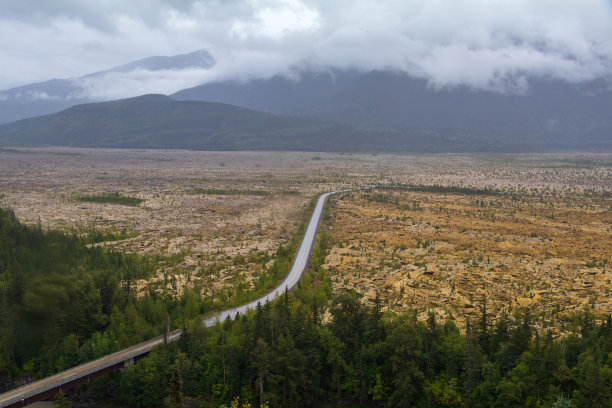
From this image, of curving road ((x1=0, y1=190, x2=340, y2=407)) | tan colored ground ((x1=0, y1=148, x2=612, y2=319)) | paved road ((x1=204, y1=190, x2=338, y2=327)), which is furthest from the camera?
tan colored ground ((x1=0, y1=148, x2=612, y2=319))

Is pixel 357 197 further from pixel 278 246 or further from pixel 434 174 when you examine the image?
pixel 434 174

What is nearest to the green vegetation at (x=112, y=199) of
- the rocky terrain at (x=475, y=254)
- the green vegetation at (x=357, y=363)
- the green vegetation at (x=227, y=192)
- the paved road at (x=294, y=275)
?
the green vegetation at (x=227, y=192)

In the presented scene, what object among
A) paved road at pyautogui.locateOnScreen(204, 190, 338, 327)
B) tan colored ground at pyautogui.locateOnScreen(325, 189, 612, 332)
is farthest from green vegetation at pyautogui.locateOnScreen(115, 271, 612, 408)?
tan colored ground at pyautogui.locateOnScreen(325, 189, 612, 332)

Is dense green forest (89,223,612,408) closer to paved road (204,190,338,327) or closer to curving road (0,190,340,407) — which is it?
curving road (0,190,340,407)

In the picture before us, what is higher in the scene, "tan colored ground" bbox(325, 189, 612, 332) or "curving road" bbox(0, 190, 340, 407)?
"tan colored ground" bbox(325, 189, 612, 332)

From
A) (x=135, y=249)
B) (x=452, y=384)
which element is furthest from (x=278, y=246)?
(x=452, y=384)

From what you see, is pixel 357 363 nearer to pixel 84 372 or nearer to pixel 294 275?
pixel 84 372
